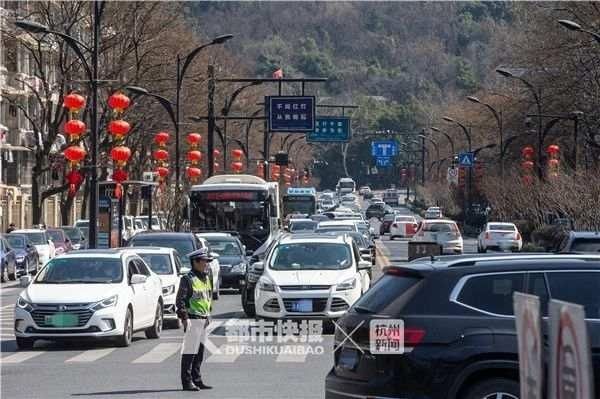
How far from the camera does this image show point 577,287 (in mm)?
11641

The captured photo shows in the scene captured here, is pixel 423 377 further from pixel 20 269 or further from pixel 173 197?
pixel 173 197

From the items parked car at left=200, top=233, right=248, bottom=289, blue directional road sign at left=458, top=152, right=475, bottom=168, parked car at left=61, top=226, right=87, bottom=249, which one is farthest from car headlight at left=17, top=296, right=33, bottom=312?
blue directional road sign at left=458, top=152, right=475, bottom=168

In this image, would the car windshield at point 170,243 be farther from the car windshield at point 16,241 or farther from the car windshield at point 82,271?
the car windshield at point 16,241

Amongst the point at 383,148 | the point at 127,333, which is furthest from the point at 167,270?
the point at 383,148

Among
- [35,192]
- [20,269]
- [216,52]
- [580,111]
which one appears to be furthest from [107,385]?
[216,52]

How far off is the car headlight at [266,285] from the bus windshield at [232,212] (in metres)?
20.5

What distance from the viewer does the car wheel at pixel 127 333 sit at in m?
21.2

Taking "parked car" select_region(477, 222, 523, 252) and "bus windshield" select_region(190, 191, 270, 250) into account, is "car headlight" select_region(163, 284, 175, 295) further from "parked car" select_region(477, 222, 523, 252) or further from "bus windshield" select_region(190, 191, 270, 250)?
"parked car" select_region(477, 222, 523, 252)

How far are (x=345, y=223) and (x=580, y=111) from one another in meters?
13.2

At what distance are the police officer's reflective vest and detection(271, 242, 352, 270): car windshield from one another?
8039mm

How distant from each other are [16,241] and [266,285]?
83.1ft

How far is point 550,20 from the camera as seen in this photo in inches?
2219

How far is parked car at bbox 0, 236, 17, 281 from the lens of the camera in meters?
42.3

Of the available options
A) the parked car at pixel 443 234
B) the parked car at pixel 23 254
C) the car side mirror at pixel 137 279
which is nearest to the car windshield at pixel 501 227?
the parked car at pixel 443 234
